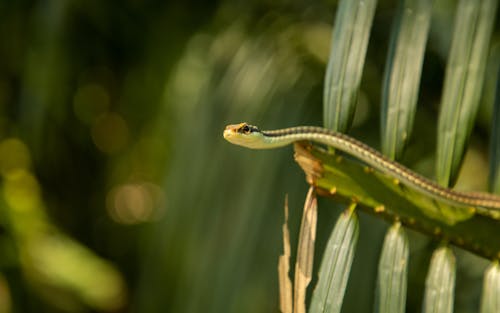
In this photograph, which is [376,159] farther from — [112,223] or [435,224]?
[112,223]

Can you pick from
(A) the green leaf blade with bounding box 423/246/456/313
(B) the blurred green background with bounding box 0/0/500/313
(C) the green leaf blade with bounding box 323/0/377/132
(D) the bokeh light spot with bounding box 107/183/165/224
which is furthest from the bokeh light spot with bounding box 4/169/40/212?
(A) the green leaf blade with bounding box 423/246/456/313

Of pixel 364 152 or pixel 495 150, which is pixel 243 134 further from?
pixel 495 150

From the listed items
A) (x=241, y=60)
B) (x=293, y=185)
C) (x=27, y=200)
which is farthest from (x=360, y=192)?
(x=27, y=200)

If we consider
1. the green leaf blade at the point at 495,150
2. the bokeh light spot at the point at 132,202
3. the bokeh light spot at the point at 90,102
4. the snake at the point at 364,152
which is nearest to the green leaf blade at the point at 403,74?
the snake at the point at 364,152

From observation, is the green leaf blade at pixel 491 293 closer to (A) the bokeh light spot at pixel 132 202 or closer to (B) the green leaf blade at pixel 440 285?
(B) the green leaf blade at pixel 440 285

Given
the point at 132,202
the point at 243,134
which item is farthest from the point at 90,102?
the point at 243,134

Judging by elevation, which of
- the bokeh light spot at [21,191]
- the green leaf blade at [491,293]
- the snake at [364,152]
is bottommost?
the green leaf blade at [491,293]

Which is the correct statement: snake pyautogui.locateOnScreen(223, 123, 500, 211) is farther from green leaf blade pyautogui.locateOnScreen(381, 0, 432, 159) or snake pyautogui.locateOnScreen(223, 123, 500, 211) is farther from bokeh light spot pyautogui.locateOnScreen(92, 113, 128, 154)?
bokeh light spot pyautogui.locateOnScreen(92, 113, 128, 154)
